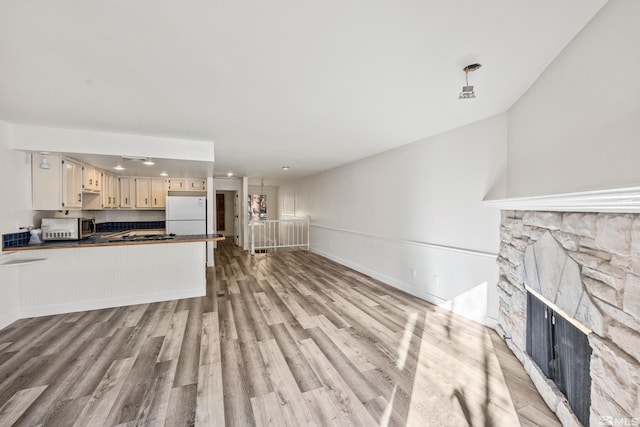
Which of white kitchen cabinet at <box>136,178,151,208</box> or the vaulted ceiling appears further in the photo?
white kitchen cabinet at <box>136,178,151,208</box>

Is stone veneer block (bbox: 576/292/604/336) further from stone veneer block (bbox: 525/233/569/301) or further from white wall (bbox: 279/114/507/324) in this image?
white wall (bbox: 279/114/507/324)

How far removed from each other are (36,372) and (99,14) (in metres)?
2.79

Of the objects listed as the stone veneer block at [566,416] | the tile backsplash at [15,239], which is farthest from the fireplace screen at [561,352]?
the tile backsplash at [15,239]

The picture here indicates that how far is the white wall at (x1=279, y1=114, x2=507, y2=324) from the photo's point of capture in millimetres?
2930

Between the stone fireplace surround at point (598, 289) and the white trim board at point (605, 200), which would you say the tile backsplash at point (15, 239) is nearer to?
the white trim board at point (605, 200)

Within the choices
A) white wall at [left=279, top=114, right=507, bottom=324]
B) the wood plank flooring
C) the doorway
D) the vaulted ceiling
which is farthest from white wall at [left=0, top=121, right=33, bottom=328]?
the doorway

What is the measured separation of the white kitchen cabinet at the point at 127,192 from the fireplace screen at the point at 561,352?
7061 millimetres

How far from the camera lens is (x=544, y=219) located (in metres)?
1.94

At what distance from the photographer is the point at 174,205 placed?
558 centimetres

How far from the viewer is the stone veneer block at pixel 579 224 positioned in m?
1.44

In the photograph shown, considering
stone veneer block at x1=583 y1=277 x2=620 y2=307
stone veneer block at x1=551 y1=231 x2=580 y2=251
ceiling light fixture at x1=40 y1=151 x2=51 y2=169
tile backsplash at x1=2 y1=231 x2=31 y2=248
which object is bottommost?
stone veneer block at x1=583 y1=277 x2=620 y2=307

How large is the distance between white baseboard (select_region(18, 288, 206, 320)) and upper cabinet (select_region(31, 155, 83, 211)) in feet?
4.34

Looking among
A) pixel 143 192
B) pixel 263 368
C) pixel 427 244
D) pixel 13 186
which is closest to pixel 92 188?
pixel 143 192

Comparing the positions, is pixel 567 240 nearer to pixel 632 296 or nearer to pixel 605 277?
pixel 605 277
